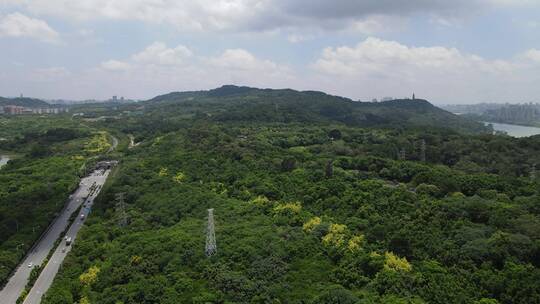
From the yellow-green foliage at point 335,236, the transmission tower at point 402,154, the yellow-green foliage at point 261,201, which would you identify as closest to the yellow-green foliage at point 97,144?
the yellow-green foliage at point 261,201

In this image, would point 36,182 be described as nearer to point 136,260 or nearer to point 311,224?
point 136,260

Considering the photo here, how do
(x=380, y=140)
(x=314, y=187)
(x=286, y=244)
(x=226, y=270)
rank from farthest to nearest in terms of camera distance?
1. (x=380, y=140)
2. (x=314, y=187)
3. (x=286, y=244)
4. (x=226, y=270)

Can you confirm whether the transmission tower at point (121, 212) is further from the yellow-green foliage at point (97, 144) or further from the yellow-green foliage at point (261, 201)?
the yellow-green foliage at point (97, 144)

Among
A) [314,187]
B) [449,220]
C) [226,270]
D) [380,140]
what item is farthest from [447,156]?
[226,270]

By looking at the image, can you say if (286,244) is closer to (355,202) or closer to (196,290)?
(196,290)

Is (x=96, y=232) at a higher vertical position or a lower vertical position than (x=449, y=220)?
lower

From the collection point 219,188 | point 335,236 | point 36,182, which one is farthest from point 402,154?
point 36,182

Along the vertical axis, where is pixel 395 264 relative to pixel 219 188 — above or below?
below
